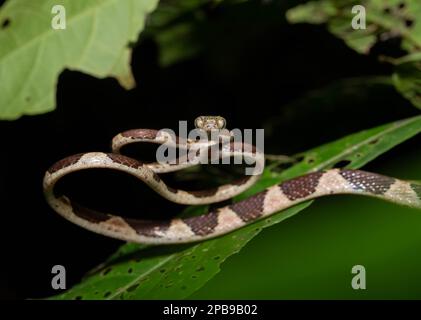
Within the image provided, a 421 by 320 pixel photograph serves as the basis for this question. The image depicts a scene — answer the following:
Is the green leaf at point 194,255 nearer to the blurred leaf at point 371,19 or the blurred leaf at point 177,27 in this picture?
the blurred leaf at point 371,19

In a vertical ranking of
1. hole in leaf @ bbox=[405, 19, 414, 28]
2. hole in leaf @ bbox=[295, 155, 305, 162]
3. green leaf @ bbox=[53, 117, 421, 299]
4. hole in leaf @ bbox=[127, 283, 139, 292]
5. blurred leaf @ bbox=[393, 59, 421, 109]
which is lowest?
hole in leaf @ bbox=[127, 283, 139, 292]

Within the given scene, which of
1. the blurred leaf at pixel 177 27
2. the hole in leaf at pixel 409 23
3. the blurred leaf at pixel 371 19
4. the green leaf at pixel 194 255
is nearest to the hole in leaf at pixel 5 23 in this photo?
the blurred leaf at pixel 177 27

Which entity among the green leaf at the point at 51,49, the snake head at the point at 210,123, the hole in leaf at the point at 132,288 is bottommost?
the hole in leaf at the point at 132,288

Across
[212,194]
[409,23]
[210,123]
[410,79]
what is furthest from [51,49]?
[409,23]

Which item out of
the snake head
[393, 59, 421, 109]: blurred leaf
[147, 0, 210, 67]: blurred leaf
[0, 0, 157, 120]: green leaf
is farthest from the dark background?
[0, 0, 157, 120]: green leaf

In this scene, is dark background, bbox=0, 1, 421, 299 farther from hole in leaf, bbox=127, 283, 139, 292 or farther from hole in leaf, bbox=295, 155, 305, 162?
hole in leaf, bbox=127, 283, 139, 292

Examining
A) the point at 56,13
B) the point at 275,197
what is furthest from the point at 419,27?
the point at 56,13
